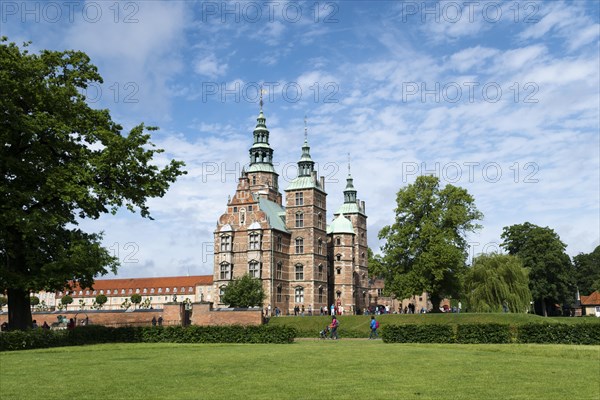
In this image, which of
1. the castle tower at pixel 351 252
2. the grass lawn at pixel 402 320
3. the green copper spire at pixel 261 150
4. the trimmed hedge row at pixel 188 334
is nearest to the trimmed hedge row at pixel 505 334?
the trimmed hedge row at pixel 188 334

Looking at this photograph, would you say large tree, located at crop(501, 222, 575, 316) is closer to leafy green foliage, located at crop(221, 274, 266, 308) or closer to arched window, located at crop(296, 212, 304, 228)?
arched window, located at crop(296, 212, 304, 228)

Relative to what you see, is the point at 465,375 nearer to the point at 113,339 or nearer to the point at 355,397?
the point at 355,397

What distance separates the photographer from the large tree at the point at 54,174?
26.7 meters

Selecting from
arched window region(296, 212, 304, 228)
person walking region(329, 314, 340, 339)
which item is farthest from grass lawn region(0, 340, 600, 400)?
arched window region(296, 212, 304, 228)

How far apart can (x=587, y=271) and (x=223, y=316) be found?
6812 cm

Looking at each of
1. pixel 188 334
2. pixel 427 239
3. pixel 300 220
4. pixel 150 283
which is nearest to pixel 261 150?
pixel 300 220

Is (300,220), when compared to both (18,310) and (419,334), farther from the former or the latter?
(18,310)

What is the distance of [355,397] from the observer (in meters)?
12.0

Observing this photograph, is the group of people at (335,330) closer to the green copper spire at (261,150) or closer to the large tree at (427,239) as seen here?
the large tree at (427,239)

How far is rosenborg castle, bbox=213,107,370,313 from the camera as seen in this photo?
64.3m

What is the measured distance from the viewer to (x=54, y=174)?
27.2 metres

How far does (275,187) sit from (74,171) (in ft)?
170

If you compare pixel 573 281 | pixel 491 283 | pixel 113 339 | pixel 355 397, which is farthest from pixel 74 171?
pixel 573 281

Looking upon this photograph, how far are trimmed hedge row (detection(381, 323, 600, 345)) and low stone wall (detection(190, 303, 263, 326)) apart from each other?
1778cm
